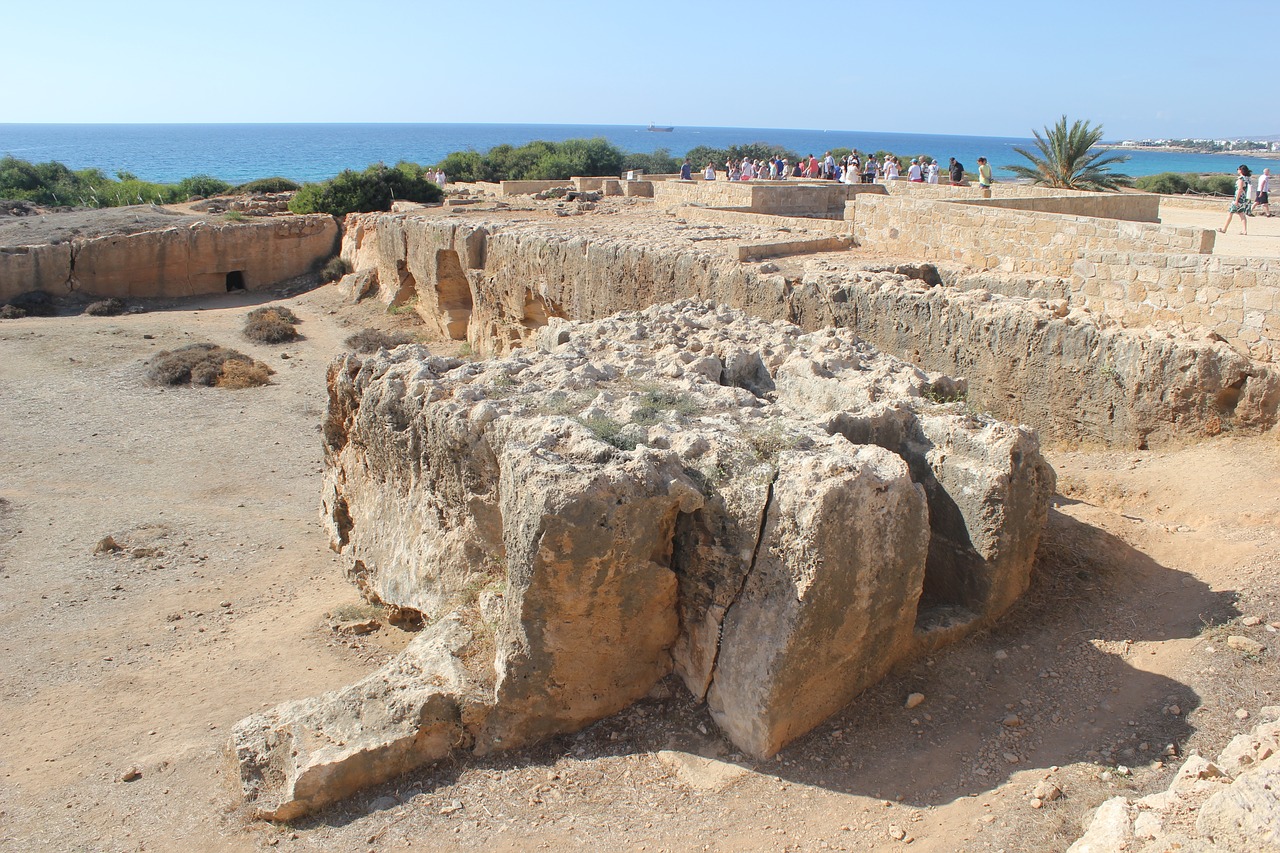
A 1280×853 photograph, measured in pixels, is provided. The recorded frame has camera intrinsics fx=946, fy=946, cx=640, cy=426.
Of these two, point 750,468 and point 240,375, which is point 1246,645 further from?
point 240,375

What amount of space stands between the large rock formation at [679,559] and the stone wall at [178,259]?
19521 mm

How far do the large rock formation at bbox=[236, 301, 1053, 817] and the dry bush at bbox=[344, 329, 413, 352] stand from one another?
12.2 metres

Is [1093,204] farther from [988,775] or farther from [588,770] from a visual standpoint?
[588,770]

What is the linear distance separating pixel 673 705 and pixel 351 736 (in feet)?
5.76

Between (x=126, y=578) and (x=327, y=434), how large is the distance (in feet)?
8.23

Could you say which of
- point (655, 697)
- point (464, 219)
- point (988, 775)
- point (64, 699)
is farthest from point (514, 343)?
point (988, 775)

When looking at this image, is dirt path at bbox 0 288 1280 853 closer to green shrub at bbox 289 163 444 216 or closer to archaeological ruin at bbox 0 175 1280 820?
archaeological ruin at bbox 0 175 1280 820

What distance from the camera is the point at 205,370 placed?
16641 millimetres

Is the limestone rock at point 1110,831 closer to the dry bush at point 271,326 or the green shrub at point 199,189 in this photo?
the dry bush at point 271,326

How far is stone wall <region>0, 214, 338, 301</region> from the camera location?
71.3 feet

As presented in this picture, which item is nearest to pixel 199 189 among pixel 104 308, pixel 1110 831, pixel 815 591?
pixel 104 308

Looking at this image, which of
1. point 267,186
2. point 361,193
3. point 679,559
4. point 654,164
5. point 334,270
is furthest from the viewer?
point 654,164

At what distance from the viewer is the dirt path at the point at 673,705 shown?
15.0ft

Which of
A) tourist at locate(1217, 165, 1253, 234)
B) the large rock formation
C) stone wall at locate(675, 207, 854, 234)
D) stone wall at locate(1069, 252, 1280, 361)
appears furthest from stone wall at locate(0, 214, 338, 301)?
tourist at locate(1217, 165, 1253, 234)
